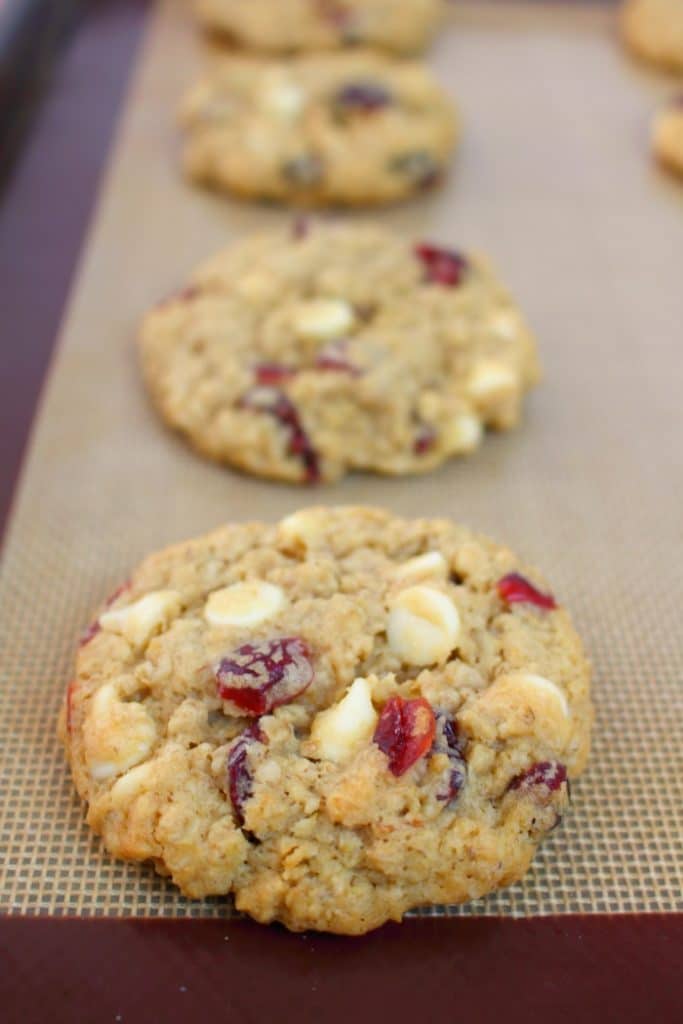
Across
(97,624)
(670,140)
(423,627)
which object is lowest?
(97,624)

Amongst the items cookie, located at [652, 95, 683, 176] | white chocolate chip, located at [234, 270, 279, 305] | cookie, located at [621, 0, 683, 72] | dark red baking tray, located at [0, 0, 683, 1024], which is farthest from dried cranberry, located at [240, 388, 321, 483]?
cookie, located at [621, 0, 683, 72]

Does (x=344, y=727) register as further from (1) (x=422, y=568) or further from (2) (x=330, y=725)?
(1) (x=422, y=568)

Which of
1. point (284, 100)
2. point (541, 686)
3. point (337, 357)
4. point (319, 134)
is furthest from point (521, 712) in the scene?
point (284, 100)

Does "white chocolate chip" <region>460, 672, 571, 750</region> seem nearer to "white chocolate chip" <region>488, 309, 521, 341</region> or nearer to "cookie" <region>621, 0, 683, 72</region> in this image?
"white chocolate chip" <region>488, 309, 521, 341</region>

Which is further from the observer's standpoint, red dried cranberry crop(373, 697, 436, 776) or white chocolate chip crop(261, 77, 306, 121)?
white chocolate chip crop(261, 77, 306, 121)

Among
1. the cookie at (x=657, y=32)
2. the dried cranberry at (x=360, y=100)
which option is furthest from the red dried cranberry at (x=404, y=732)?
the cookie at (x=657, y=32)

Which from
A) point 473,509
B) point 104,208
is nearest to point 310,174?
point 104,208
